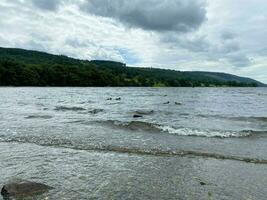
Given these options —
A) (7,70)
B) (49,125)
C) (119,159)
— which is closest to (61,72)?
(7,70)

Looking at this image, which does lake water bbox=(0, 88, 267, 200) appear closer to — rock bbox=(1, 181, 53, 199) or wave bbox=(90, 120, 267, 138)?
wave bbox=(90, 120, 267, 138)

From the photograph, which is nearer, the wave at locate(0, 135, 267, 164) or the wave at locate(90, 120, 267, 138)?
the wave at locate(0, 135, 267, 164)

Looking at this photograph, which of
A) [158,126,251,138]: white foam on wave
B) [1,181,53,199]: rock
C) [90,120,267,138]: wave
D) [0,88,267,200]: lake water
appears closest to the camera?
[1,181,53,199]: rock

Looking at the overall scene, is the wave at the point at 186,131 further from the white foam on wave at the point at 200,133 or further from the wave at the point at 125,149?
the wave at the point at 125,149

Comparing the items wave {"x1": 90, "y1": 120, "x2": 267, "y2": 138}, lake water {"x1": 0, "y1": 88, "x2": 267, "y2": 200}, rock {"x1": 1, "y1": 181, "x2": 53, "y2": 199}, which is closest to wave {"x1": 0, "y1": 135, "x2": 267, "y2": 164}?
lake water {"x1": 0, "y1": 88, "x2": 267, "y2": 200}

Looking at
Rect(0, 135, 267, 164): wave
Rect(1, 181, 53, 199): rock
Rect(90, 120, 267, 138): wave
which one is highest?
Rect(1, 181, 53, 199): rock

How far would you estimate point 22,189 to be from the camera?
9797mm

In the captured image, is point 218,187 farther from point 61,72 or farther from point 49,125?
point 61,72

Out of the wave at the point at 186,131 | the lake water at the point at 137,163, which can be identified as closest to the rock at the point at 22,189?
the lake water at the point at 137,163

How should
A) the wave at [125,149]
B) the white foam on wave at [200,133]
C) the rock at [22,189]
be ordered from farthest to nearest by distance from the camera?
the white foam on wave at [200,133]
the wave at [125,149]
the rock at [22,189]

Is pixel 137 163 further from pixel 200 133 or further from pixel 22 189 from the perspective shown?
pixel 200 133

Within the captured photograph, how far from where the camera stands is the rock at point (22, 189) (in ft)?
31.0

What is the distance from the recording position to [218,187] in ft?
36.0

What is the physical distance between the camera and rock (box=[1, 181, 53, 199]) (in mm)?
9438
